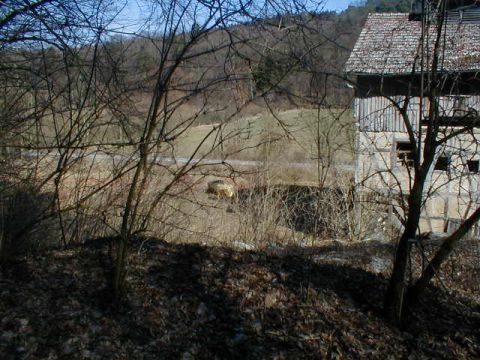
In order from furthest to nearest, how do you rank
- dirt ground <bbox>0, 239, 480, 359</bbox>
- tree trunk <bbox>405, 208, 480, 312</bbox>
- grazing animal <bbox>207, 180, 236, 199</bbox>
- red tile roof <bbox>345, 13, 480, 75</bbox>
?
grazing animal <bbox>207, 180, 236, 199</bbox> < red tile roof <bbox>345, 13, 480, 75</bbox> < tree trunk <bbox>405, 208, 480, 312</bbox> < dirt ground <bbox>0, 239, 480, 359</bbox>

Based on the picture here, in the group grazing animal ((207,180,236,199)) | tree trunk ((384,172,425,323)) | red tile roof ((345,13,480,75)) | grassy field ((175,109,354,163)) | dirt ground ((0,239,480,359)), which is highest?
red tile roof ((345,13,480,75))

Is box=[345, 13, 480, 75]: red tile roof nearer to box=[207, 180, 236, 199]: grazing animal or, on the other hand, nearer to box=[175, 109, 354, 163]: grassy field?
box=[175, 109, 354, 163]: grassy field

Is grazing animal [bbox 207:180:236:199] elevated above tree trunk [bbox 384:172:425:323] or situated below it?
below

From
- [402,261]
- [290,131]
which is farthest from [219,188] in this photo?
[402,261]

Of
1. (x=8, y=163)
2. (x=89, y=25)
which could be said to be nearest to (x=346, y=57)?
(x=89, y=25)

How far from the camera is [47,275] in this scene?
3.32 m

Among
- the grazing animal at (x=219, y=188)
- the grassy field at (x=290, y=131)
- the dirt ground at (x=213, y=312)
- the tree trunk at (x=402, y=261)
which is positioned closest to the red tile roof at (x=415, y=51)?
the grassy field at (x=290, y=131)

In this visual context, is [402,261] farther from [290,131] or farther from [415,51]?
[415,51]

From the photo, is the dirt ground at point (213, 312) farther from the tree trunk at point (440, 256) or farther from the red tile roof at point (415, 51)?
the red tile roof at point (415, 51)

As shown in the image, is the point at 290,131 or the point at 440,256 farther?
the point at 290,131

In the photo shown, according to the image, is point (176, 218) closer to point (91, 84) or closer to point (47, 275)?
point (91, 84)

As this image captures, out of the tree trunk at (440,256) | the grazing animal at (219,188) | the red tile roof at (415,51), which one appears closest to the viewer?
the tree trunk at (440,256)

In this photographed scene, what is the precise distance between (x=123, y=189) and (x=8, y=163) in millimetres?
1004

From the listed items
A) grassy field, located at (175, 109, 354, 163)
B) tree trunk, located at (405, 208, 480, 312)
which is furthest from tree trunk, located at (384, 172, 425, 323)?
grassy field, located at (175, 109, 354, 163)
